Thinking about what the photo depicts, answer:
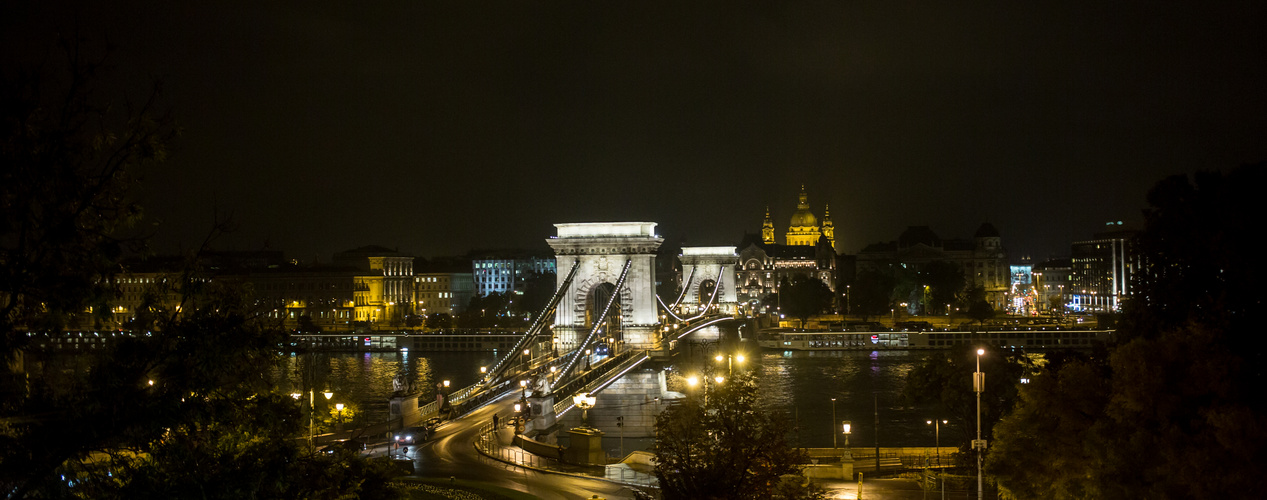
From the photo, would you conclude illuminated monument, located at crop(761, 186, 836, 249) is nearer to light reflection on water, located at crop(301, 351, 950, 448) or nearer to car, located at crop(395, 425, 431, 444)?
light reflection on water, located at crop(301, 351, 950, 448)

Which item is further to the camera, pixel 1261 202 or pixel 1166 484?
pixel 1261 202

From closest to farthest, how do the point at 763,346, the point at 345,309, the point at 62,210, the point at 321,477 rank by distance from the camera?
the point at 62,210 < the point at 321,477 < the point at 763,346 < the point at 345,309

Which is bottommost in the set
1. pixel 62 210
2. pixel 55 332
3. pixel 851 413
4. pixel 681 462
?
pixel 851 413

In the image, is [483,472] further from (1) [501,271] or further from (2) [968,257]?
(1) [501,271]

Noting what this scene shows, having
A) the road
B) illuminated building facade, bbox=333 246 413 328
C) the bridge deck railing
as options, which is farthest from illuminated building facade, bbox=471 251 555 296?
the road

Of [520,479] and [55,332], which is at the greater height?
[55,332]

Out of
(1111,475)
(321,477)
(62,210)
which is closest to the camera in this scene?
(62,210)

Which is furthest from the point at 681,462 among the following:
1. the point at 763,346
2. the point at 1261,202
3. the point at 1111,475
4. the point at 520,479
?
the point at 763,346

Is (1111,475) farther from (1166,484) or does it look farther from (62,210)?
(62,210)
